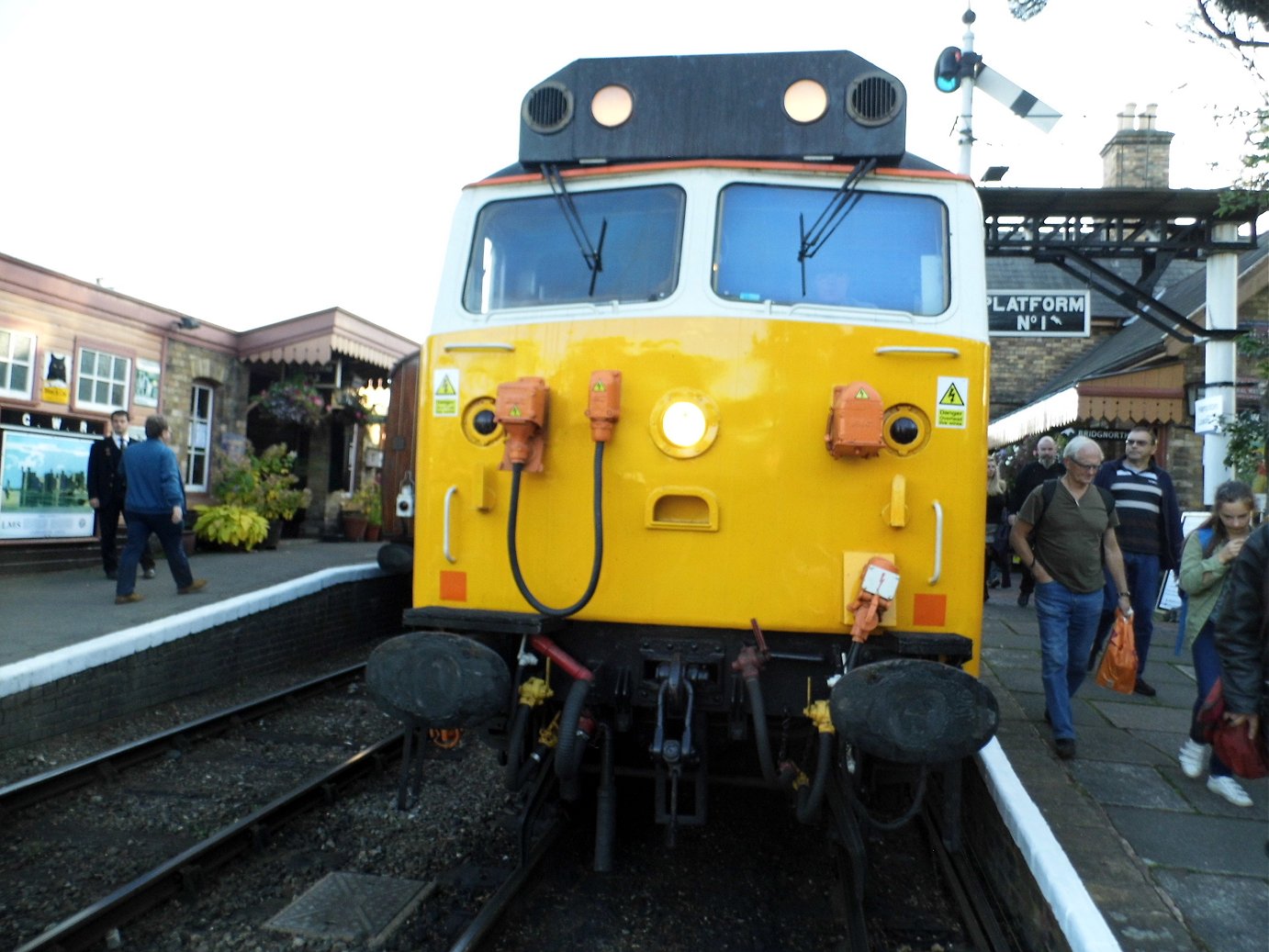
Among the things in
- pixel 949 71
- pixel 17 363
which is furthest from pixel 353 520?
pixel 949 71

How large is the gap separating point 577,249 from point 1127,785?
12.0ft

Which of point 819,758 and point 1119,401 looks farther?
point 1119,401

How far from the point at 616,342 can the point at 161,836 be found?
3260mm

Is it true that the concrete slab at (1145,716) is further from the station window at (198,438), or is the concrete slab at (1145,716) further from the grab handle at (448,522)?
the station window at (198,438)

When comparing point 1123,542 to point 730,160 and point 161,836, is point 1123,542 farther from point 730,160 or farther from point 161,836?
point 161,836

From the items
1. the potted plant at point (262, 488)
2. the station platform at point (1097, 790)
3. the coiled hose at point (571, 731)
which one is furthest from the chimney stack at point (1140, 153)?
the coiled hose at point (571, 731)

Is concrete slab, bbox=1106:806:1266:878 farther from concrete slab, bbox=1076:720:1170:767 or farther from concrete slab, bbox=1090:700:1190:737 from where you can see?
concrete slab, bbox=1090:700:1190:737

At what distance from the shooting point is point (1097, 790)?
15.4 ft

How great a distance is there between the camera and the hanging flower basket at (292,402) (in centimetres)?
1388

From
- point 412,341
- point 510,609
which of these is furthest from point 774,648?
point 412,341

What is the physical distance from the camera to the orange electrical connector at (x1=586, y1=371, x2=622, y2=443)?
3.70m

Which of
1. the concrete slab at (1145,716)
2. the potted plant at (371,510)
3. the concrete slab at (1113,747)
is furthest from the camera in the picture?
the potted plant at (371,510)

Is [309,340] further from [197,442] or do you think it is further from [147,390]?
[147,390]

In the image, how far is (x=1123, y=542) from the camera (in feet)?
21.4
